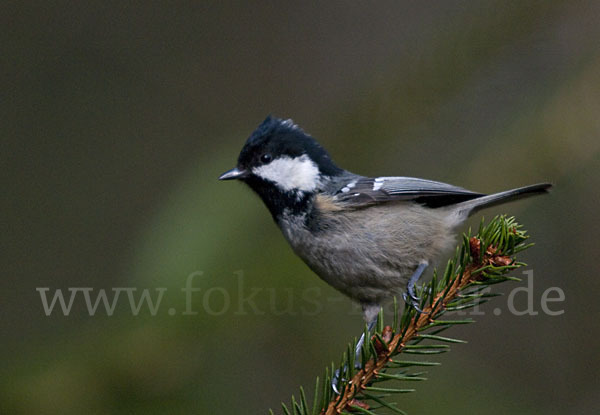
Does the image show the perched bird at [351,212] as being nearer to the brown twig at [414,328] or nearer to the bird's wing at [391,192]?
the bird's wing at [391,192]

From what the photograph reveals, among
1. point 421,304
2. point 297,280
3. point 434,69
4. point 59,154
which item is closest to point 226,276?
point 297,280

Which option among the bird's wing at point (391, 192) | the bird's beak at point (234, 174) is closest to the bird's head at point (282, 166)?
the bird's beak at point (234, 174)

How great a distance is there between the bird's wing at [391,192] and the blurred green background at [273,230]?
0.29 feet

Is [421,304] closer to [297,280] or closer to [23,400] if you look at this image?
[297,280]

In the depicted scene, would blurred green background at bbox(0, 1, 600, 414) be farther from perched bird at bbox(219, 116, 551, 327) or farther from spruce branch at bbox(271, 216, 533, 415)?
spruce branch at bbox(271, 216, 533, 415)

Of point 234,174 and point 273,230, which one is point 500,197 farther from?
point 234,174

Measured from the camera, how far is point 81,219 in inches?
189

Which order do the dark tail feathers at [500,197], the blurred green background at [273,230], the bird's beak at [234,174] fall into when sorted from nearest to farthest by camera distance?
the blurred green background at [273,230] → the dark tail feathers at [500,197] → the bird's beak at [234,174]

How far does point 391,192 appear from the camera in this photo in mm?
2756

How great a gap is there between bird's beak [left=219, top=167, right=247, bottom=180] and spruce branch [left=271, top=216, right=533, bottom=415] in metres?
1.10

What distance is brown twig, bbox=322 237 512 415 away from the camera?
1.81 metres

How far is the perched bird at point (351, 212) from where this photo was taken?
2.61m

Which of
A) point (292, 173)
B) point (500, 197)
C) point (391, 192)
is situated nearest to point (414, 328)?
point (500, 197)

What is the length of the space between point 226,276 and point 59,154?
3356 mm
